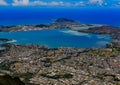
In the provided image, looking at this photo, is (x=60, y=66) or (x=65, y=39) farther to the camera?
(x=65, y=39)

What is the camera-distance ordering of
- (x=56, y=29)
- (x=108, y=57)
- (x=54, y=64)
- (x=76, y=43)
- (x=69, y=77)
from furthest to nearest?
1. (x=56, y=29)
2. (x=76, y=43)
3. (x=108, y=57)
4. (x=54, y=64)
5. (x=69, y=77)

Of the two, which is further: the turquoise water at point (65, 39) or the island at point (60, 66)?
the turquoise water at point (65, 39)

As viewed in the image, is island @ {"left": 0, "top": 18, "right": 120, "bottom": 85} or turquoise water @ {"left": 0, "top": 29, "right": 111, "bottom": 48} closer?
island @ {"left": 0, "top": 18, "right": 120, "bottom": 85}

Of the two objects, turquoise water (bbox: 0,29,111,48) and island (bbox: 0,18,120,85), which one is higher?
island (bbox: 0,18,120,85)

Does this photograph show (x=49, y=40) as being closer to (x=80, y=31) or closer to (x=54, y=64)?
(x=80, y=31)

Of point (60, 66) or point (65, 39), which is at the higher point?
point (60, 66)

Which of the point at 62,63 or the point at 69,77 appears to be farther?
the point at 62,63

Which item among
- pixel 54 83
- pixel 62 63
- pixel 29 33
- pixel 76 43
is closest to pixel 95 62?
pixel 62 63

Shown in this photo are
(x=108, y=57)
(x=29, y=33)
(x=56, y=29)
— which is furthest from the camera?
(x=56, y=29)

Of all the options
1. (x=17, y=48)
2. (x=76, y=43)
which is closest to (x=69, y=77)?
(x=17, y=48)

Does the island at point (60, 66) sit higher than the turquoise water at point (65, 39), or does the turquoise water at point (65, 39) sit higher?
the island at point (60, 66)
